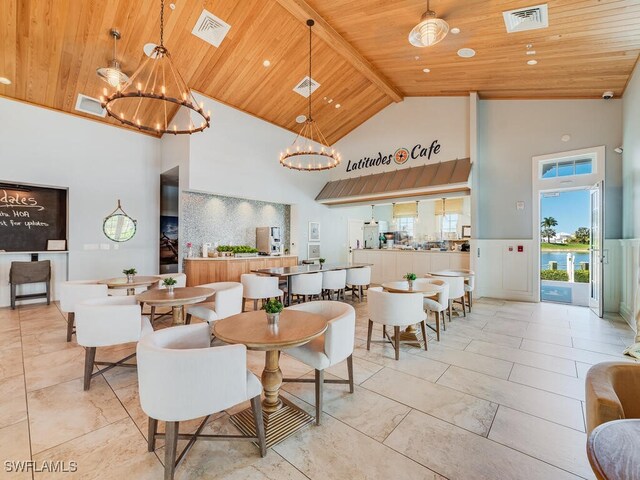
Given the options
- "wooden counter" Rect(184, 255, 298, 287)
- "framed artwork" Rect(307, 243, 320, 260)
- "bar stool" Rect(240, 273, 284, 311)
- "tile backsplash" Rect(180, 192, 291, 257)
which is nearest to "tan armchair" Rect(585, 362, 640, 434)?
"bar stool" Rect(240, 273, 284, 311)

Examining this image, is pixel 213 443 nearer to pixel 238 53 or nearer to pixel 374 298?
pixel 374 298

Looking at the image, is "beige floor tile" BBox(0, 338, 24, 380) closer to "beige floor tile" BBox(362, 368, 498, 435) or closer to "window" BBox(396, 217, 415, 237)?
"beige floor tile" BBox(362, 368, 498, 435)

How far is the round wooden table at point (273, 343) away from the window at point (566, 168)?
6697 millimetres

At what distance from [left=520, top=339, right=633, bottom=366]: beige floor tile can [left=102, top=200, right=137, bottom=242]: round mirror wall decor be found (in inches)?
320

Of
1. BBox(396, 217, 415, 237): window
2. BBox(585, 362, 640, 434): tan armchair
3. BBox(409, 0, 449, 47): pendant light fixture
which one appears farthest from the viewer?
BBox(396, 217, 415, 237): window

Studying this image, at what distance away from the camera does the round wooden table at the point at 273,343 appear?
6.42 ft

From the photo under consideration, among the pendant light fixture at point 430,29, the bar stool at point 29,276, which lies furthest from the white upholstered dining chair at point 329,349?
the bar stool at point 29,276

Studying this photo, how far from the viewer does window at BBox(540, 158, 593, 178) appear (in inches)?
235

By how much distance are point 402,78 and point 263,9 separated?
3.60m

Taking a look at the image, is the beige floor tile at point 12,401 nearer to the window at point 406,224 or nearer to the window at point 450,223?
the window at point 406,224

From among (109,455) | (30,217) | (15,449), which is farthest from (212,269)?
(109,455)

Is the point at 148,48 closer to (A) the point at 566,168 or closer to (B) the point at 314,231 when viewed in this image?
(B) the point at 314,231

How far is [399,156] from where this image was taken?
8.23 metres

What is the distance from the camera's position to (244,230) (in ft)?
26.5
